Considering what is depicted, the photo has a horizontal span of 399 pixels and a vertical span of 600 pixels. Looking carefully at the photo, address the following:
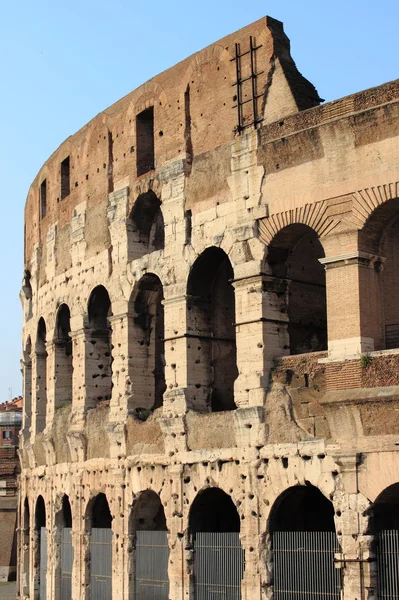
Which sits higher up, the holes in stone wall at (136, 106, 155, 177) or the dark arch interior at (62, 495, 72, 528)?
the holes in stone wall at (136, 106, 155, 177)

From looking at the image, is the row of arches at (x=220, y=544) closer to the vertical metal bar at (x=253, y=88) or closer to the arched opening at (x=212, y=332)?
the arched opening at (x=212, y=332)

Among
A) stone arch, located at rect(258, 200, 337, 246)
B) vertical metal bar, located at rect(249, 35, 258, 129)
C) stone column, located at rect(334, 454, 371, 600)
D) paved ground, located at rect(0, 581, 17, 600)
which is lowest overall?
paved ground, located at rect(0, 581, 17, 600)

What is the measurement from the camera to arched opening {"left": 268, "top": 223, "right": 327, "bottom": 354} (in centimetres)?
1573

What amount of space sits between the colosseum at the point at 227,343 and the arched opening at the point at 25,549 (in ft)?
2.97

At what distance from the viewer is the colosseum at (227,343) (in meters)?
14.0

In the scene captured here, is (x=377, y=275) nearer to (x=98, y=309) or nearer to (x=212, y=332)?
(x=212, y=332)

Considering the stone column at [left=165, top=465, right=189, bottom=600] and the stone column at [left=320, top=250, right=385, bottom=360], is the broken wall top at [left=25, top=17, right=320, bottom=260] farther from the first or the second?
the stone column at [left=165, top=465, right=189, bottom=600]

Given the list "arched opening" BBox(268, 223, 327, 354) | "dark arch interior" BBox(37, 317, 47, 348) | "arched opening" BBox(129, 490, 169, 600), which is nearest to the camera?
"arched opening" BBox(268, 223, 327, 354)

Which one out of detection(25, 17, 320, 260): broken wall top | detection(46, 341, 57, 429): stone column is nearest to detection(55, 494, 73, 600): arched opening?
detection(46, 341, 57, 429): stone column

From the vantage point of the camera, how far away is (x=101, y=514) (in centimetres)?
1956

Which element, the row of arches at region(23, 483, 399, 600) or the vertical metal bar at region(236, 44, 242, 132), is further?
the vertical metal bar at region(236, 44, 242, 132)

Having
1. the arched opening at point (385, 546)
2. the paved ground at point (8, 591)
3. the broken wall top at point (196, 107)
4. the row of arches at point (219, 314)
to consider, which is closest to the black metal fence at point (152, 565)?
the row of arches at point (219, 314)

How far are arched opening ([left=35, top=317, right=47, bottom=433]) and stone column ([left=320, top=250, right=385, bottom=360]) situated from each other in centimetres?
986

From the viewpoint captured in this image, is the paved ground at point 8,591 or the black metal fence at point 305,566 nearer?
the black metal fence at point 305,566
